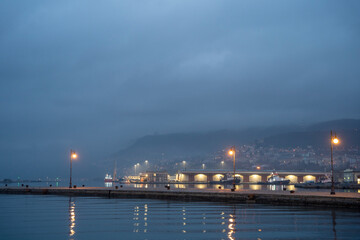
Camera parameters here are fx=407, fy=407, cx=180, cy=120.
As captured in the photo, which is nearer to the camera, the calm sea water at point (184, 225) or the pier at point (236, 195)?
the calm sea water at point (184, 225)

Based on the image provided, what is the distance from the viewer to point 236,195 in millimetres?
53469

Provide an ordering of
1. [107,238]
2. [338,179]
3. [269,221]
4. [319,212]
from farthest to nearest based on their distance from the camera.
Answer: [338,179]
[319,212]
[269,221]
[107,238]

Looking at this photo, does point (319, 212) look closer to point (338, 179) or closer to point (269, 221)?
point (269, 221)

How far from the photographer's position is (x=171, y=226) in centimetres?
2997

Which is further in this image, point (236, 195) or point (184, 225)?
point (236, 195)

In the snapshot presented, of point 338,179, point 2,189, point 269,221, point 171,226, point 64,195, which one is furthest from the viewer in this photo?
point 338,179

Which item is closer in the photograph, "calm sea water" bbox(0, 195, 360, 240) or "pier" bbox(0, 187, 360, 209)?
"calm sea water" bbox(0, 195, 360, 240)

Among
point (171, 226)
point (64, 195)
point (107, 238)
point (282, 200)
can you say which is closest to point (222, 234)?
point (171, 226)

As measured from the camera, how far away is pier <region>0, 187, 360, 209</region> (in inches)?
1701

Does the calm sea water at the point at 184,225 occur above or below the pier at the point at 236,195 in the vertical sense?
below

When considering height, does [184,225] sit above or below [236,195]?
below

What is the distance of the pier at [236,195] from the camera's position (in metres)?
43.2

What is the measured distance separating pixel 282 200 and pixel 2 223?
100ft

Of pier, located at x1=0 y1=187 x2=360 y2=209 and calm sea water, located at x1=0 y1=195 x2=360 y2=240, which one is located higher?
pier, located at x1=0 y1=187 x2=360 y2=209
